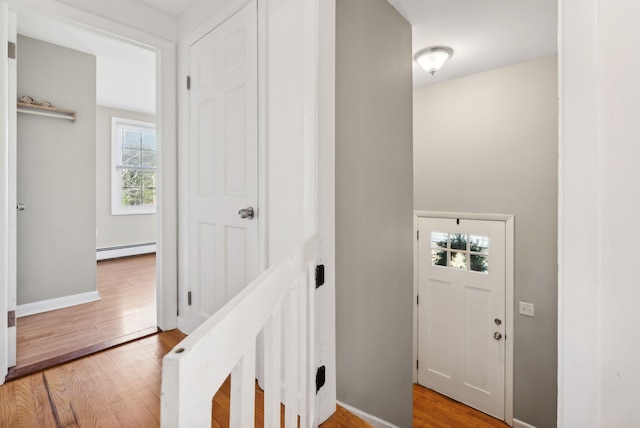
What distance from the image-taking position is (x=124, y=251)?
4.96 m

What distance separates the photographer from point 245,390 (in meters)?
0.54

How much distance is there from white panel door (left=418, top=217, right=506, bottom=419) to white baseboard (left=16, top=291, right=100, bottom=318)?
3349 mm

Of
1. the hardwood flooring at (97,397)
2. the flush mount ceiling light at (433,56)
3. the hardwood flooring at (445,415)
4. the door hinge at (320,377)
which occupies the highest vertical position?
the flush mount ceiling light at (433,56)

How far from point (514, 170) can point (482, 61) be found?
1034 millimetres

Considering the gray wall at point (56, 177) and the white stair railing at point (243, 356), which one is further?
the gray wall at point (56, 177)

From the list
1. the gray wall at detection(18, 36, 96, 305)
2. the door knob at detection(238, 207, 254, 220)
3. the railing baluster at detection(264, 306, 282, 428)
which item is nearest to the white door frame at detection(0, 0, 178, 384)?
the door knob at detection(238, 207, 254, 220)

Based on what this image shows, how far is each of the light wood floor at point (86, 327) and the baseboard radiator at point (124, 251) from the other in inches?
59.0

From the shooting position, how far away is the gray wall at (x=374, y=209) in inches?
61.6

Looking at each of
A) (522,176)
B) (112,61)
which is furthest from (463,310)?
(112,61)

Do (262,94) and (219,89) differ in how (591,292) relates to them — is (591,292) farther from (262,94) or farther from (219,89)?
(219,89)

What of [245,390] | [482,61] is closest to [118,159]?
[482,61]

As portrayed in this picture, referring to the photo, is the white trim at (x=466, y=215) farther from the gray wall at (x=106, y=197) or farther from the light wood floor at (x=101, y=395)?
the gray wall at (x=106, y=197)

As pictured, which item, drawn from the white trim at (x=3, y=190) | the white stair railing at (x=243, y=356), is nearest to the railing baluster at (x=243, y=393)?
the white stair railing at (x=243, y=356)

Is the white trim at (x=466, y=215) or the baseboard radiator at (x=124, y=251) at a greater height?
the white trim at (x=466, y=215)
